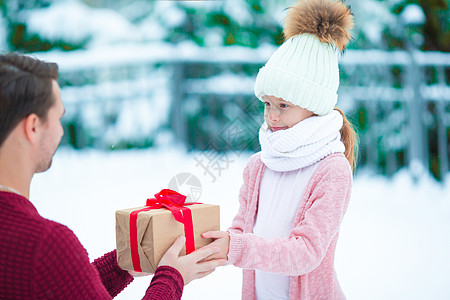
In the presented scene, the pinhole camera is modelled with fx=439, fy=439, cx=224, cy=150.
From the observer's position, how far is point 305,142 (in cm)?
112

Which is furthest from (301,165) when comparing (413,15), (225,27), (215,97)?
(413,15)

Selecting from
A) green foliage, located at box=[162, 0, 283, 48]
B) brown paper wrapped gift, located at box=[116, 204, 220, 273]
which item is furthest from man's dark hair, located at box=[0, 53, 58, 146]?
green foliage, located at box=[162, 0, 283, 48]

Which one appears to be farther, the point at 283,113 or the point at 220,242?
the point at 283,113

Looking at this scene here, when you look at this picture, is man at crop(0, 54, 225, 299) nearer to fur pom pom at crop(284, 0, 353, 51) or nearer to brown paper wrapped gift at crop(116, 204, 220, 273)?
brown paper wrapped gift at crop(116, 204, 220, 273)

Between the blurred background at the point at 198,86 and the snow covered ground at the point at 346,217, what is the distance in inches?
0.7

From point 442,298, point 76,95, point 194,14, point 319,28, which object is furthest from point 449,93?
point 76,95

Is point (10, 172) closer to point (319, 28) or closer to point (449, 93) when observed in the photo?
point (319, 28)

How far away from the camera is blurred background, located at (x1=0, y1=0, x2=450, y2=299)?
136 inches

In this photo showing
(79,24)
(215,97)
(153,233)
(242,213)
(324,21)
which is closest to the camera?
(153,233)

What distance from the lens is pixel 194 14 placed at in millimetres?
3678

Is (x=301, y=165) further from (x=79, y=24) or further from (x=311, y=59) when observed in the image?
(x=79, y=24)

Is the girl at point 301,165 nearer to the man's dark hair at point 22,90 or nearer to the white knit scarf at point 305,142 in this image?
the white knit scarf at point 305,142

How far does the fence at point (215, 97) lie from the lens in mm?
3475

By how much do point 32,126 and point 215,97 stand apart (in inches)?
107
